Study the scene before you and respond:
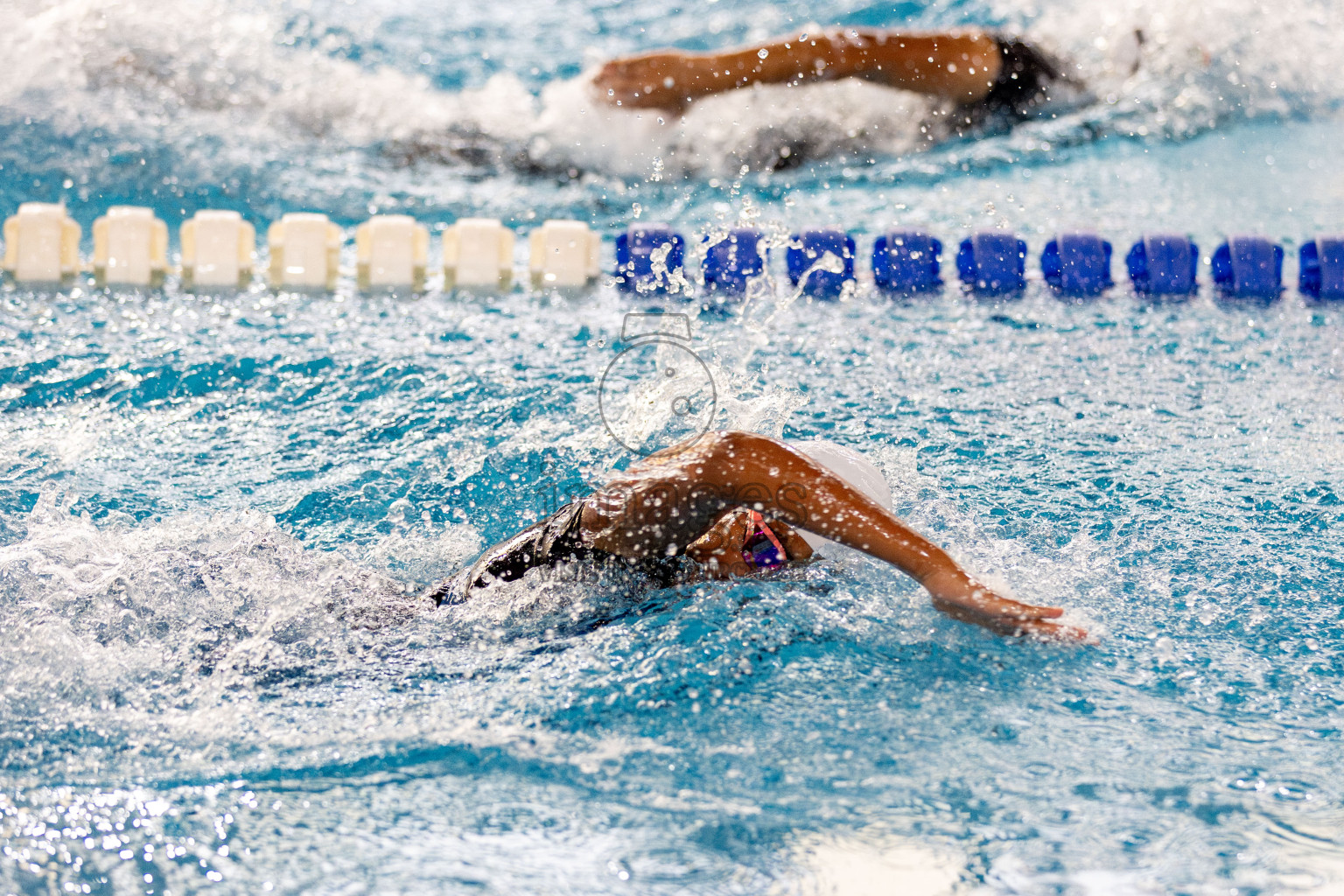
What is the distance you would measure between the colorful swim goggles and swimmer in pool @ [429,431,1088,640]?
167 mm

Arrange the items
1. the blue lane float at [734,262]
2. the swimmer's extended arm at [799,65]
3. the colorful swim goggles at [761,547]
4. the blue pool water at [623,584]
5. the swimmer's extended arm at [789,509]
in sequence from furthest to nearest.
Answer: the swimmer's extended arm at [799,65] < the blue lane float at [734,262] < the colorful swim goggles at [761,547] < the swimmer's extended arm at [789,509] < the blue pool water at [623,584]

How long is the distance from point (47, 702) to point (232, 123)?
4.26 metres

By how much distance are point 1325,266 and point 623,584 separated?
11.2 feet

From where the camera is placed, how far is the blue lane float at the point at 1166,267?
176 inches

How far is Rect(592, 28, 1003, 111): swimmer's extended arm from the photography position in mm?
5496

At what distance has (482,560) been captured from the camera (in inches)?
93.6

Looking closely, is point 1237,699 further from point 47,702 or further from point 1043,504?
point 47,702

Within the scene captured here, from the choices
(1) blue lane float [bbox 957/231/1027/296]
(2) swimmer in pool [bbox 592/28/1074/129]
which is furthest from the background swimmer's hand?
(1) blue lane float [bbox 957/231/1027/296]

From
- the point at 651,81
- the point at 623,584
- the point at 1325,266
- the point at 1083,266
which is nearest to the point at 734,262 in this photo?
the point at 1083,266

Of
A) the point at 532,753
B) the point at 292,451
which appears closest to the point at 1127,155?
the point at 292,451

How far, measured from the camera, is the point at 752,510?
214 centimetres

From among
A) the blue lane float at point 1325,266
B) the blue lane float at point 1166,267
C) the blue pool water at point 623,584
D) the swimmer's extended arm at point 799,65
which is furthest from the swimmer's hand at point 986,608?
the swimmer's extended arm at point 799,65

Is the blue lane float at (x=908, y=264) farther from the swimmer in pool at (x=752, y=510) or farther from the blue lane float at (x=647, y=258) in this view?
the swimmer in pool at (x=752, y=510)

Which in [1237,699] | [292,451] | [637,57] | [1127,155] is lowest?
[1237,699]
